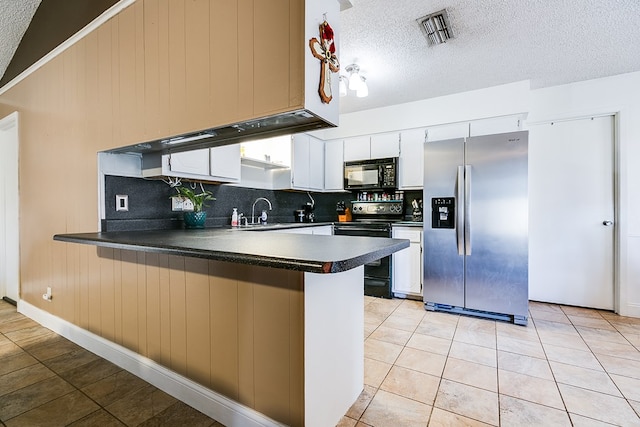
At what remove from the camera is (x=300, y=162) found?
396 cm

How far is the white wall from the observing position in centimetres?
296

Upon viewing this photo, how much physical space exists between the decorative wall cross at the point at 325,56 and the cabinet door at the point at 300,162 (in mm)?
2605

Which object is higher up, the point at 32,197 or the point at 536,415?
the point at 32,197

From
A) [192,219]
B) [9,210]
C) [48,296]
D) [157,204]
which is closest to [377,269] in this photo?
[192,219]

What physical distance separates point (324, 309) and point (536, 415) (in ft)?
4.26

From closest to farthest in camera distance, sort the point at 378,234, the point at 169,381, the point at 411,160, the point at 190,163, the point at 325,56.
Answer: the point at 325,56
the point at 169,381
the point at 190,163
the point at 378,234
the point at 411,160

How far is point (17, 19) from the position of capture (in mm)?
2781

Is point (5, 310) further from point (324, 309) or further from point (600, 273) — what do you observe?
point (600, 273)

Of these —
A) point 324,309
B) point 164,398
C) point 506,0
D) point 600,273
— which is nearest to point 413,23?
point 506,0

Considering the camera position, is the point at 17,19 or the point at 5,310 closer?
the point at 17,19

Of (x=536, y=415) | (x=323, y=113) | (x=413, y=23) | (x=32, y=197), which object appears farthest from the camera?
(x=32, y=197)

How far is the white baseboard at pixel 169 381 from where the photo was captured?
1.41m

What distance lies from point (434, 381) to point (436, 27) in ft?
8.41

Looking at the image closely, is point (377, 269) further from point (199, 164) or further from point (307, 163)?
→ point (199, 164)
